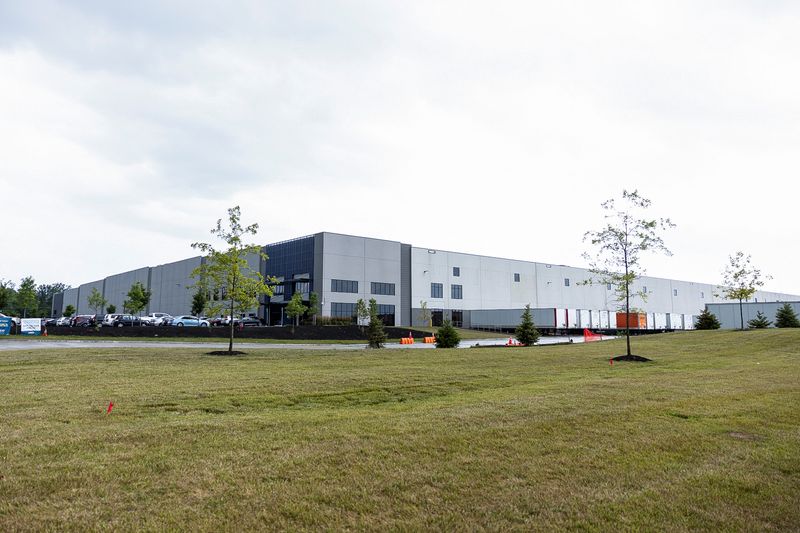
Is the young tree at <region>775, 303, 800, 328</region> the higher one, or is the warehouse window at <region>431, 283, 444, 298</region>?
the warehouse window at <region>431, 283, 444, 298</region>

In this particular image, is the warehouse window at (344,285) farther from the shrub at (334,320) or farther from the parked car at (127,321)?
the parked car at (127,321)

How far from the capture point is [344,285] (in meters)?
70.3

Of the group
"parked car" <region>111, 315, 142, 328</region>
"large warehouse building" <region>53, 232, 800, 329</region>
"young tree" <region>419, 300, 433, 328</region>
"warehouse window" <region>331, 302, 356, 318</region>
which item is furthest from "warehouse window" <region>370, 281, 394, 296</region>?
"parked car" <region>111, 315, 142, 328</region>

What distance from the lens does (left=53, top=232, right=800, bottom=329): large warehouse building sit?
69.0 m

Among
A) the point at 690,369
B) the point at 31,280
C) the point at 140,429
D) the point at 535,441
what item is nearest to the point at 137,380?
the point at 140,429

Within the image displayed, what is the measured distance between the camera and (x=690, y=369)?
16125mm

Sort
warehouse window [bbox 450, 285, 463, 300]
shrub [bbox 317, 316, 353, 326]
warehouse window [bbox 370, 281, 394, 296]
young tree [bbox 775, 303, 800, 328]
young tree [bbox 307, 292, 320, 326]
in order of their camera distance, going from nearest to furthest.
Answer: young tree [bbox 775, 303, 800, 328] → young tree [bbox 307, 292, 320, 326] → shrub [bbox 317, 316, 353, 326] → warehouse window [bbox 370, 281, 394, 296] → warehouse window [bbox 450, 285, 463, 300]

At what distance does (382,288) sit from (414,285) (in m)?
5.38

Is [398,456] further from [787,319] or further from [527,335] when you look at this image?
[787,319]

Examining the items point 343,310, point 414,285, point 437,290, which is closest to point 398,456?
point 343,310

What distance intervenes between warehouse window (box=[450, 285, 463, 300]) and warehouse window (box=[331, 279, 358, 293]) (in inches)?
621

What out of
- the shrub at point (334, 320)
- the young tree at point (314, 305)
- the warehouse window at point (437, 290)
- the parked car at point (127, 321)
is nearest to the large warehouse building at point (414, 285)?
the warehouse window at point (437, 290)

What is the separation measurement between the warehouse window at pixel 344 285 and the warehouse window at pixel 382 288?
2395 mm

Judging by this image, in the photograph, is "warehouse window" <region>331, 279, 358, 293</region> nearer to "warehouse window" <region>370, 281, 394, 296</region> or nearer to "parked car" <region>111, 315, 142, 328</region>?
"warehouse window" <region>370, 281, 394, 296</region>
